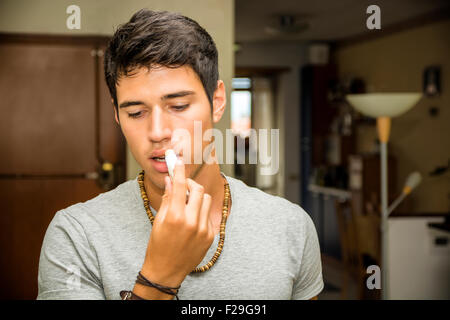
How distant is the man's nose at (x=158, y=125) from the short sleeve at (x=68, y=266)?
8.6 inches

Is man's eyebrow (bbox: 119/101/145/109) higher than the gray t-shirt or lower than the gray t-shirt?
higher

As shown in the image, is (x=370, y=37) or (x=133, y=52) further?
(x=370, y=37)

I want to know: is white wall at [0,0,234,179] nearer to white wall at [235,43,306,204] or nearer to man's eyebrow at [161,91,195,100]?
man's eyebrow at [161,91,195,100]

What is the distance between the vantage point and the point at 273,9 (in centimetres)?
375

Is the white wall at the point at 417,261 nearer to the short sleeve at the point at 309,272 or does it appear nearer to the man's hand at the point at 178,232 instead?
the short sleeve at the point at 309,272

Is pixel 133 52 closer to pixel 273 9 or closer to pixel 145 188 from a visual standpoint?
pixel 145 188

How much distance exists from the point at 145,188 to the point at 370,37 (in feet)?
13.8

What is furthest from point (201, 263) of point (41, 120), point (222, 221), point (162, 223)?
point (41, 120)

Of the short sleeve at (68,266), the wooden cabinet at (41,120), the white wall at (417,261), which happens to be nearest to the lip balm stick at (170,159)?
the short sleeve at (68,266)

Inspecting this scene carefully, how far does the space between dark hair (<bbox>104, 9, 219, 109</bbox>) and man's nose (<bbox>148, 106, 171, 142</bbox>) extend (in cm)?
8

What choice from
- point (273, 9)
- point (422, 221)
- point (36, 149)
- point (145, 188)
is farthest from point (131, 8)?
point (273, 9)

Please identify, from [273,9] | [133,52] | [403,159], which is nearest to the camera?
[133,52]

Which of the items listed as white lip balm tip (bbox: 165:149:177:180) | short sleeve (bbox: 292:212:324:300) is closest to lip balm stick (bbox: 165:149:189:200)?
white lip balm tip (bbox: 165:149:177:180)

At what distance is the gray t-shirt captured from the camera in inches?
32.0
